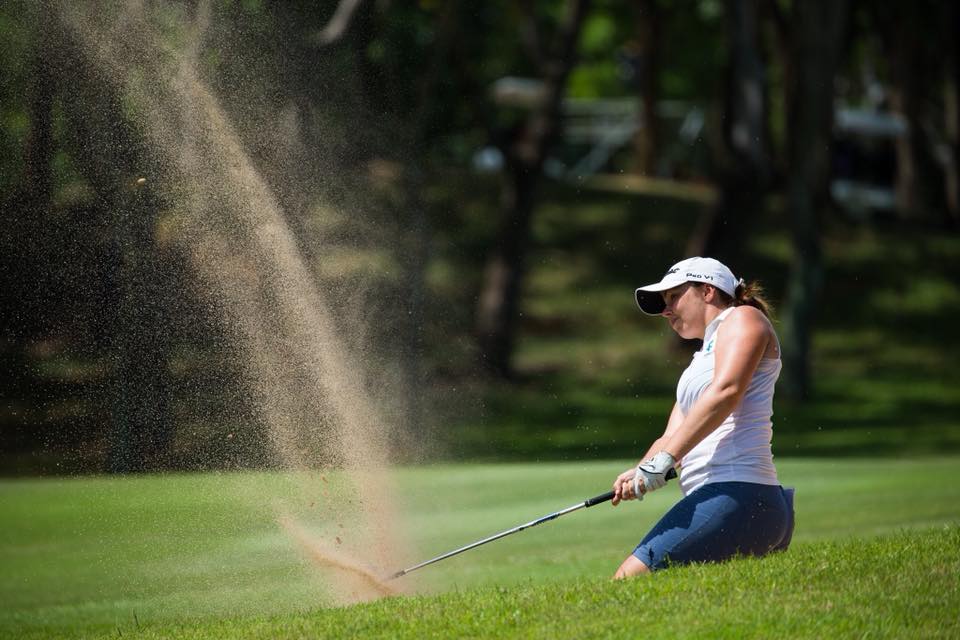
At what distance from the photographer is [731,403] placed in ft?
18.2

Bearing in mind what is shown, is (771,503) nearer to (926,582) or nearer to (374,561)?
(926,582)

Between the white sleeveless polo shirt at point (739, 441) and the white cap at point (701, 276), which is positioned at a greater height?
the white cap at point (701, 276)

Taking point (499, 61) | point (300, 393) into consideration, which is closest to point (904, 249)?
point (499, 61)

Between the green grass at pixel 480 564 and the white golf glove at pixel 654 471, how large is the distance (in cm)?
39

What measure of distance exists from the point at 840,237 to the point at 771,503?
3412cm

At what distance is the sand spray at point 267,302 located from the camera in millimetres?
8391

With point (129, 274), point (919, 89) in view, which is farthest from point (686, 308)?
point (919, 89)

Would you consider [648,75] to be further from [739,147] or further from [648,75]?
[739,147]

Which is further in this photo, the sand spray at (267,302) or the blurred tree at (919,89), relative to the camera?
the blurred tree at (919,89)

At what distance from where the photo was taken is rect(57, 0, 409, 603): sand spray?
27.5 ft

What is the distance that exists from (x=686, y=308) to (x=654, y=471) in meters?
0.81

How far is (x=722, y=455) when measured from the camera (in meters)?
5.70

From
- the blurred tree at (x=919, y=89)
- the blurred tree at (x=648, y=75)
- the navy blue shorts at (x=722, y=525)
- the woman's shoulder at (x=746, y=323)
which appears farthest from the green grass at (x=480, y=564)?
the blurred tree at (x=919, y=89)

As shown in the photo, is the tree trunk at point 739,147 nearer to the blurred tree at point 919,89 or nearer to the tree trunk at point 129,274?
the blurred tree at point 919,89
